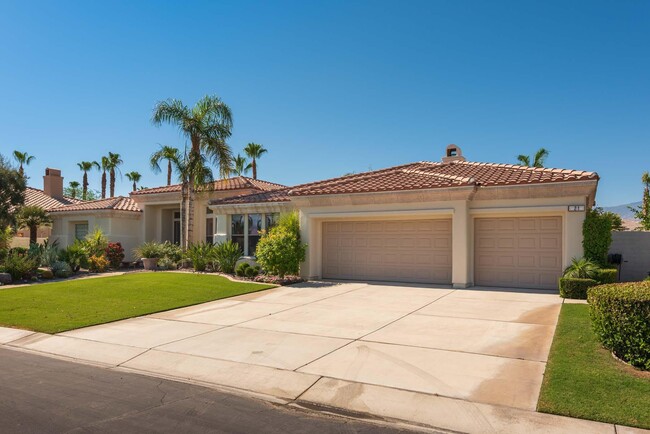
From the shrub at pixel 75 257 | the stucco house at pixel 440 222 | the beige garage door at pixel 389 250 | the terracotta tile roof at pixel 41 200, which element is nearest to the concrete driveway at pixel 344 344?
the stucco house at pixel 440 222

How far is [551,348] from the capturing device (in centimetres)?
736

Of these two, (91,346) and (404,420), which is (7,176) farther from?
(404,420)

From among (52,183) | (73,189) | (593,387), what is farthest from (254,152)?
(593,387)

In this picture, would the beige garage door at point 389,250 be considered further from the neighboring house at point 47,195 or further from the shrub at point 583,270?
the neighboring house at point 47,195

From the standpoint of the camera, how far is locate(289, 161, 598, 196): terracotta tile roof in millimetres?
14602

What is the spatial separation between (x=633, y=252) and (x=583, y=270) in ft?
18.1

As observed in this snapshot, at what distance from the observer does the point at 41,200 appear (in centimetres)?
3123

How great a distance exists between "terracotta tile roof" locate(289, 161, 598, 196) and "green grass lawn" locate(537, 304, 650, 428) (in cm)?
792

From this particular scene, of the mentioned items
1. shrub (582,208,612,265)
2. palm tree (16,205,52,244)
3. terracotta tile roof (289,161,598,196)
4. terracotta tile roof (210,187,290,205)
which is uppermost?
terracotta tile roof (289,161,598,196)

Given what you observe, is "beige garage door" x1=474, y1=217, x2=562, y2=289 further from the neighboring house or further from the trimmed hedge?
the neighboring house

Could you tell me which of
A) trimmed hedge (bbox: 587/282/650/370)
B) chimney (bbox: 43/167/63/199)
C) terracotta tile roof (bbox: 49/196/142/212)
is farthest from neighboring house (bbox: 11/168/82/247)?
trimmed hedge (bbox: 587/282/650/370)

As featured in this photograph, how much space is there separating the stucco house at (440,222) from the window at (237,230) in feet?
0.24

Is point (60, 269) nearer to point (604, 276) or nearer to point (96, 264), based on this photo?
point (96, 264)

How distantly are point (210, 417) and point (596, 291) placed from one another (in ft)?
18.8
